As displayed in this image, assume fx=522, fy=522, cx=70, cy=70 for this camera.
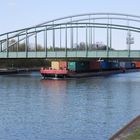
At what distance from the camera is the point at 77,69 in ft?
465

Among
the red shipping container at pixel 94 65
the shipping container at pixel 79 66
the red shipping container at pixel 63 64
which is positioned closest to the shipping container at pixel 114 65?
the red shipping container at pixel 94 65

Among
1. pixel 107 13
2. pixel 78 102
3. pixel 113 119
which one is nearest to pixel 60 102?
pixel 78 102

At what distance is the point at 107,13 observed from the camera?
12175 cm

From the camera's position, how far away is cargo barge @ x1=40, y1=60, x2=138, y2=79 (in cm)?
12288

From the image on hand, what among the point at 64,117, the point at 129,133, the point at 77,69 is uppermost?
the point at 77,69

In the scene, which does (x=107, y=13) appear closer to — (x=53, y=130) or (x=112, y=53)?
(x=112, y=53)

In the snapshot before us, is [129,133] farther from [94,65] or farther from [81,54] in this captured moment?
[94,65]

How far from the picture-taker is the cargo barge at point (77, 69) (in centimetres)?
12288

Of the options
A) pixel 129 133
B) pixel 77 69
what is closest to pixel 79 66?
pixel 77 69

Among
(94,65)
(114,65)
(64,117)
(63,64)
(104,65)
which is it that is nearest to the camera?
(64,117)

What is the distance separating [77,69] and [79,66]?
2.82m

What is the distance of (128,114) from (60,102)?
43.4ft

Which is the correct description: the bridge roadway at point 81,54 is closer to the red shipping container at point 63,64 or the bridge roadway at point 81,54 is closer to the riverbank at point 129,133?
the red shipping container at point 63,64

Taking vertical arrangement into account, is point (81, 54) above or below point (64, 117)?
above
